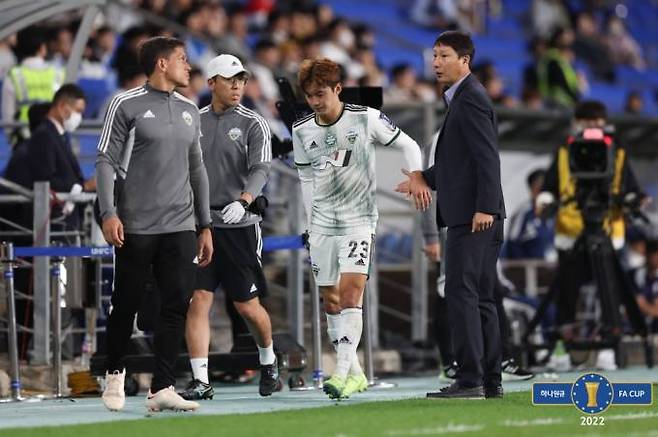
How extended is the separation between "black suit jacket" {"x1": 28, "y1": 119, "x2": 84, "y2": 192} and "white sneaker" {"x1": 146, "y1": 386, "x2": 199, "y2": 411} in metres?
3.87

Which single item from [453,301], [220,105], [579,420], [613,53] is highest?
[613,53]

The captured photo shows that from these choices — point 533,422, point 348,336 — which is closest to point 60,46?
point 348,336

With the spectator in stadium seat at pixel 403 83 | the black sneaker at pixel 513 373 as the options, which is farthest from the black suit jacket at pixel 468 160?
the spectator in stadium seat at pixel 403 83

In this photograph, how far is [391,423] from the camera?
28.2 ft

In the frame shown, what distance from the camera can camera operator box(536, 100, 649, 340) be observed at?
14891 mm

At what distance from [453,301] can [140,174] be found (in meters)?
2.05

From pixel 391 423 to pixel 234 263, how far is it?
110 inches

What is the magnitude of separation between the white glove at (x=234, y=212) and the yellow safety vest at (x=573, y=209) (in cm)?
483

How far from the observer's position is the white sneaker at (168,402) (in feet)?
31.4

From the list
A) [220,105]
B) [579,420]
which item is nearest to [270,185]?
[220,105]

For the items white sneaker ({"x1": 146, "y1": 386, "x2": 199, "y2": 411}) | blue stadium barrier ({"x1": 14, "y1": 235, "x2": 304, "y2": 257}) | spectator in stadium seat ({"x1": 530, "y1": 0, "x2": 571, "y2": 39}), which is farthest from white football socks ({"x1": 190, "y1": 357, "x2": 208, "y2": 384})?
spectator in stadium seat ({"x1": 530, "y1": 0, "x2": 571, "y2": 39})

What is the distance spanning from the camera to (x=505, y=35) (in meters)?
28.5

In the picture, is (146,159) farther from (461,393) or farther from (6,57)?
(6,57)

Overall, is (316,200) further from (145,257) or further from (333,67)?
(145,257)
